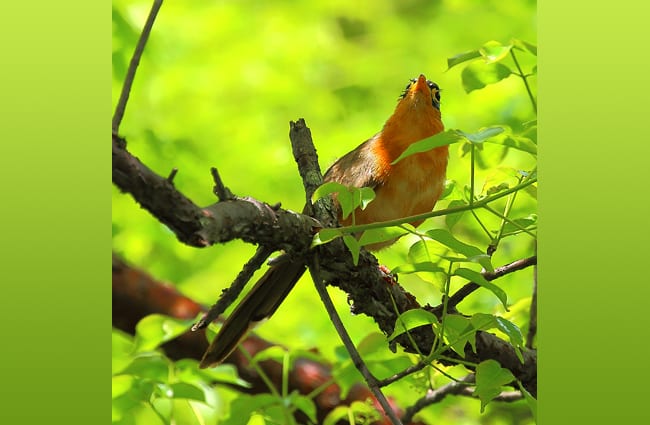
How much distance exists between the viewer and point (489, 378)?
5.78ft

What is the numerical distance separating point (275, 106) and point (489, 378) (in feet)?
9.25

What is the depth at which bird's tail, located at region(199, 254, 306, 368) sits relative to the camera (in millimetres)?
2506

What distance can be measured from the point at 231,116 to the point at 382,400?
252cm

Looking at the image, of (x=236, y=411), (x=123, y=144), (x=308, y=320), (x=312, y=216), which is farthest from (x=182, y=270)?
(x=123, y=144)

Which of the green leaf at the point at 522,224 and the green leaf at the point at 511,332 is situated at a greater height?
the green leaf at the point at 522,224

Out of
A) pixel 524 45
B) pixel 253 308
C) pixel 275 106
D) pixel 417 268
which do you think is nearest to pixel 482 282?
pixel 417 268

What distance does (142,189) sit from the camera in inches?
51.1

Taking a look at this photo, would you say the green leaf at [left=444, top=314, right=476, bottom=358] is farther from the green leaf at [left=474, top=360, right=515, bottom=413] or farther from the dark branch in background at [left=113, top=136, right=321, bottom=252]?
the dark branch in background at [left=113, top=136, right=321, bottom=252]

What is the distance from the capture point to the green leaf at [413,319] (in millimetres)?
1691

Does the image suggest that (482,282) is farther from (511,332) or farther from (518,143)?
(518,143)

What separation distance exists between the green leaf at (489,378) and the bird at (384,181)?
0.71 m

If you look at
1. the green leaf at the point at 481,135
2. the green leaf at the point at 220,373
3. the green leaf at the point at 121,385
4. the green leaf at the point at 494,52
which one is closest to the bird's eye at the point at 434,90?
the green leaf at the point at 494,52

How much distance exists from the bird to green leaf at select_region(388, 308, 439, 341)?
2.17 feet

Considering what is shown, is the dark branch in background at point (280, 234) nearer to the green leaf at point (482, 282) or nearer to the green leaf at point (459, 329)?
the green leaf at point (459, 329)
